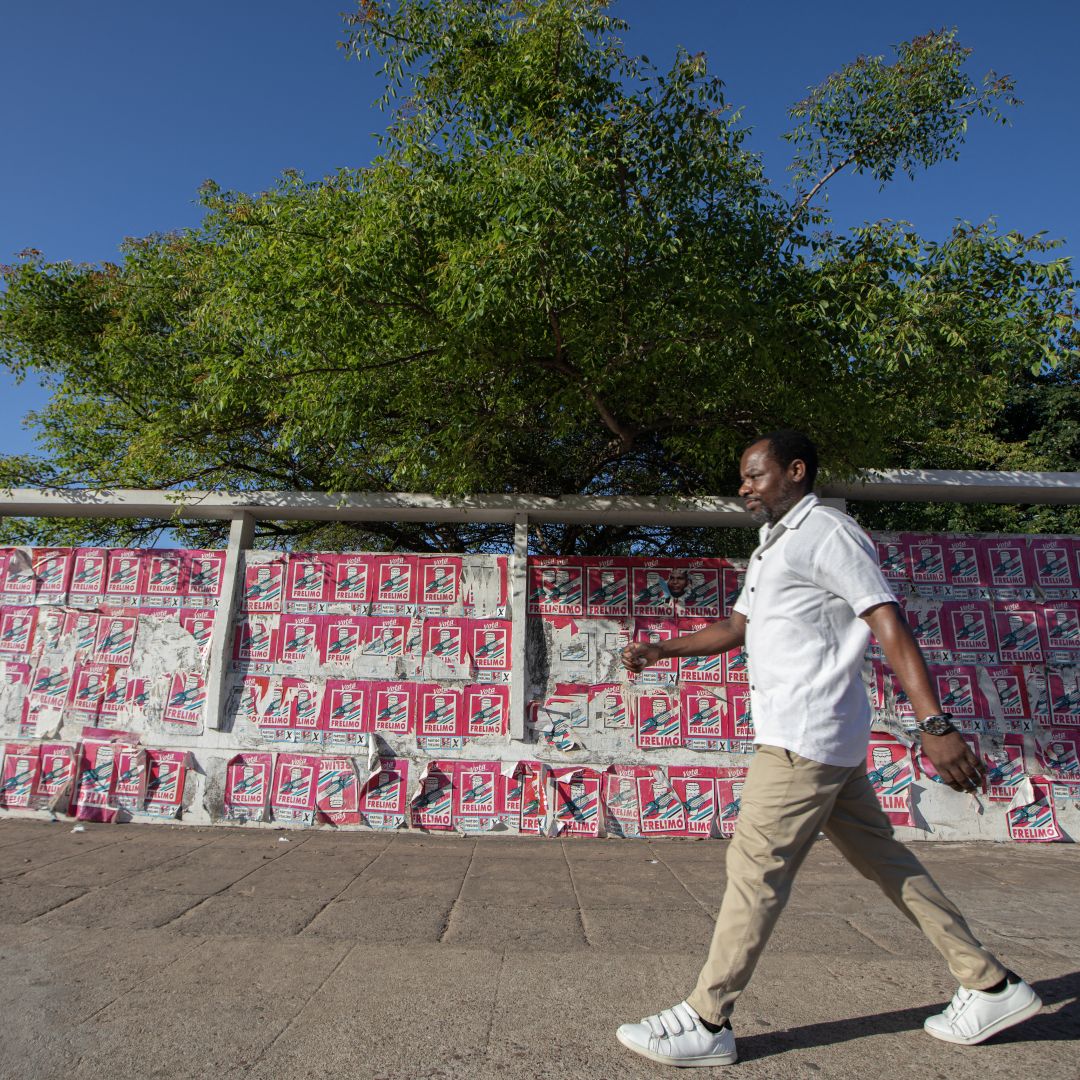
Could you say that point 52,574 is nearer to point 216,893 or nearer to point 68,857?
point 68,857

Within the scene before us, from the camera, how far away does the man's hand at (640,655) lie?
2.75 meters

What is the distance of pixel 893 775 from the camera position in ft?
17.1

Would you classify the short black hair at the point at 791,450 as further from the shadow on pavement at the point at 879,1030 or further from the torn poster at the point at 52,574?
the torn poster at the point at 52,574

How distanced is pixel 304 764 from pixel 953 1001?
411cm

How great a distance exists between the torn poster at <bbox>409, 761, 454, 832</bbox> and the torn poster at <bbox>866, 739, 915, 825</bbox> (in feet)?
9.22

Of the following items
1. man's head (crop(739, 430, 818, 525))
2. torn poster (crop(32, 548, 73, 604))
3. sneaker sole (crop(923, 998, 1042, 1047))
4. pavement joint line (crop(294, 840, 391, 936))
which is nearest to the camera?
sneaker sole (crop(923, 998, 1042, 1047))

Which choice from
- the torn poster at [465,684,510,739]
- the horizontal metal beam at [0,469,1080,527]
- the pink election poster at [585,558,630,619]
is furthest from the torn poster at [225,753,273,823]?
the pink election poster at [585,558,630,619]

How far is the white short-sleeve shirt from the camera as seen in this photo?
219 cm

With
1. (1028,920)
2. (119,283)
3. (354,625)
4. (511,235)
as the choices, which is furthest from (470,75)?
(1028,920)

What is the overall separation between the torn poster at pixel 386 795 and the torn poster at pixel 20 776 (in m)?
2.38

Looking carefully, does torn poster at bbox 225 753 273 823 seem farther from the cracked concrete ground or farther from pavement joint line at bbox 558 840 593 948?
pavement joint line at bbox 558 840 593 948

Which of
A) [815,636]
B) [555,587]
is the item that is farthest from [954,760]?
[555,587]

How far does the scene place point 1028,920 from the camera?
11.7 ft

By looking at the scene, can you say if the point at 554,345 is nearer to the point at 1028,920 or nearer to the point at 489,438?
the point at 489,438
